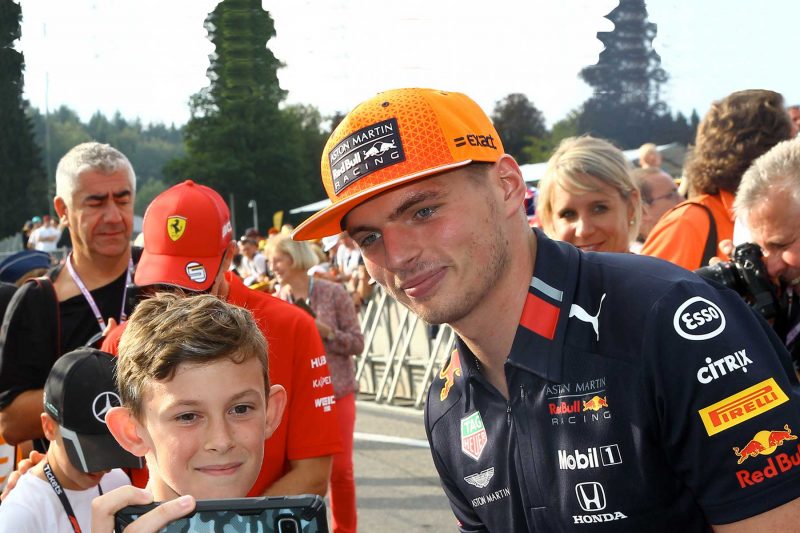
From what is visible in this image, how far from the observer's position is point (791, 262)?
2.94 m

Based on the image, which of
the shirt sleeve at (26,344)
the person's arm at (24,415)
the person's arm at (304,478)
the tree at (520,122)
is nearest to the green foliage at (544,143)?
the tree at (520,122)

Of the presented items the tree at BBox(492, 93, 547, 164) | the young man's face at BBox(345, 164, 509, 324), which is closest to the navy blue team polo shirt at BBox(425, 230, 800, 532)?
the young man's face at BBox(345, 164, 509, 324)

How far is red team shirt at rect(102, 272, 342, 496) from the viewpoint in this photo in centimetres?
339

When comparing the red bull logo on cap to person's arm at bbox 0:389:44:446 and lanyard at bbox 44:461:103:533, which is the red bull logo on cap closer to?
lanyard at bbox 44:461:103:533

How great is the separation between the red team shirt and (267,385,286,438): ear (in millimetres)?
778

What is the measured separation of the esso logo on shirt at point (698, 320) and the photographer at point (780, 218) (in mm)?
1206

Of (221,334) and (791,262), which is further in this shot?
(791,262)

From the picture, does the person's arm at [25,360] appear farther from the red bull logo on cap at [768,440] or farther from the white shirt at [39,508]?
the red bull logo on cap at [768,440]

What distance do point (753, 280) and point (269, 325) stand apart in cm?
164

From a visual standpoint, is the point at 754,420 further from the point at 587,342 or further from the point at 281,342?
the point at 281,342

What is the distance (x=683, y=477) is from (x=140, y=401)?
1.32 meters

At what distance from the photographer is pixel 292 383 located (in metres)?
3.45

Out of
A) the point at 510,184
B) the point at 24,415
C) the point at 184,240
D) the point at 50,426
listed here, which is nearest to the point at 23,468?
the point at 50,426

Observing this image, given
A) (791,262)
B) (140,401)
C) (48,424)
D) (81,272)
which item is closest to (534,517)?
(140,401)
